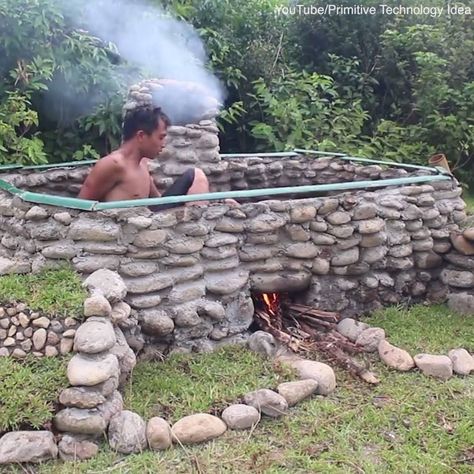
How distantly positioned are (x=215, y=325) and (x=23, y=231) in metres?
1.21

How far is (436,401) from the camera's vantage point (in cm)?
336

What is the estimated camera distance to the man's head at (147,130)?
4.09 m

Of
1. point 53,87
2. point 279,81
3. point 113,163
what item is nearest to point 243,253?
point 113,163

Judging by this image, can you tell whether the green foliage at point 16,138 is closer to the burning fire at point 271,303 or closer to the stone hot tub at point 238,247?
the stone hot tub at point 238,247

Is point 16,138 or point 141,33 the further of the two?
point 141,33

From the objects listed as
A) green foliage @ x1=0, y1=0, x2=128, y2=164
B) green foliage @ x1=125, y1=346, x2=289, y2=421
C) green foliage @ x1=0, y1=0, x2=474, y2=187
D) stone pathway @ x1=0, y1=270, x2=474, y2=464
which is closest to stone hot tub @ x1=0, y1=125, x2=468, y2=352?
green foliage @ x1=125, y1=346, x2=289, y2=421

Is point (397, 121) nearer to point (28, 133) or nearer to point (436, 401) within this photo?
point (28, 133)

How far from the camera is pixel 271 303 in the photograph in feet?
13.9

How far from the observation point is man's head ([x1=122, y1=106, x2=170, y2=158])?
4094mm

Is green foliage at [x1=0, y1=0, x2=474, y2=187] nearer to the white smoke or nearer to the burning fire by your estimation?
the white smoke

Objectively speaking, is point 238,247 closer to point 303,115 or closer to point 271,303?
point 271,303

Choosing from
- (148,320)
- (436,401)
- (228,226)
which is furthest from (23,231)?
(436,401)

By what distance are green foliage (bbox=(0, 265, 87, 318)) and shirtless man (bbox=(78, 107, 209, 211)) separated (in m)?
0.69

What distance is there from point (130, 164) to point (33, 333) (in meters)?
1.37
